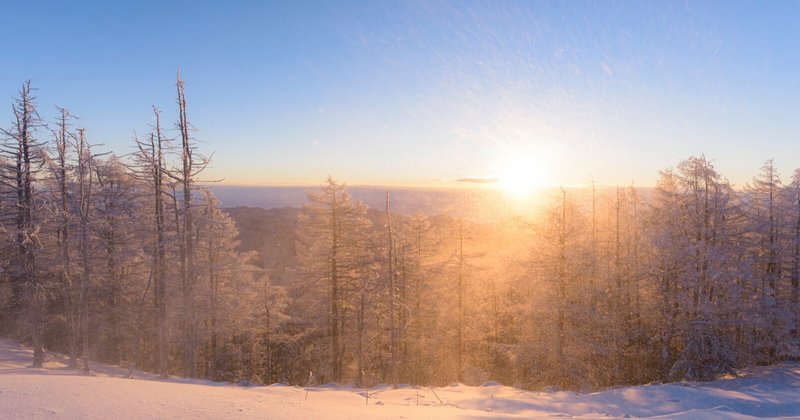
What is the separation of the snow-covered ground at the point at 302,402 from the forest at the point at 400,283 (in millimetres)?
4975

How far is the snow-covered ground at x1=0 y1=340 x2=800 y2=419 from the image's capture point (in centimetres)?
595

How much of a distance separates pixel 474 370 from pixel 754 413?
45.0 ft

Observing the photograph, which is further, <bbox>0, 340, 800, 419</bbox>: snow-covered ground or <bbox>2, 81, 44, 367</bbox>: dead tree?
<bbox>2, 81, 44, 367</bbox>: dead tree

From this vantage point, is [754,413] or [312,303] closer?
[754,413]

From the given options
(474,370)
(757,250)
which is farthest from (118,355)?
(757,250)

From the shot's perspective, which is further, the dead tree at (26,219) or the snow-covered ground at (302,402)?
the dead tree at (26,219)

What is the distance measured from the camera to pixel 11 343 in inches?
868

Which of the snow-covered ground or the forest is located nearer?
the snow-covered ground

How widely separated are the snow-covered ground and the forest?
196 inches

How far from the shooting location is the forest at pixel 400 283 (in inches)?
723

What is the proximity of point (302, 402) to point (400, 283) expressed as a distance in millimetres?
16116

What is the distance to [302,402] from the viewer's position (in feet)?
27.8

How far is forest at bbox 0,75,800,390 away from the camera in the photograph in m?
18.4

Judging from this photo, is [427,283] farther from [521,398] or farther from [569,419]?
[569,419]
